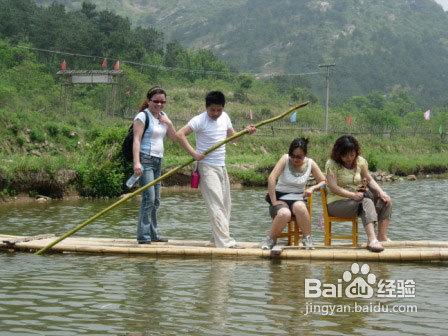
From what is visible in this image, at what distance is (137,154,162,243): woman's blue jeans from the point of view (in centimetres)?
941

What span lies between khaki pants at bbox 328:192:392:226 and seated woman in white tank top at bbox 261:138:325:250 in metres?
0.31

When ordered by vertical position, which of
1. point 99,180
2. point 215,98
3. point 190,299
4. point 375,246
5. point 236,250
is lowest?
point 190,299

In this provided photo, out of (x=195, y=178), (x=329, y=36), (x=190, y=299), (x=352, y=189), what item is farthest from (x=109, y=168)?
(x=329, y=36)

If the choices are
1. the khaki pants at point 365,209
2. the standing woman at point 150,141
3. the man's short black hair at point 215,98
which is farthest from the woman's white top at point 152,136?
the khaki pants at point 365,209

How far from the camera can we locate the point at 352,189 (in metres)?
9.12

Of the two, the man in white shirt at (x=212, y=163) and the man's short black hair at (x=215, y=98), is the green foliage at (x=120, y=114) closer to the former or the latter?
the man in white shirt at (x=212, y=163)

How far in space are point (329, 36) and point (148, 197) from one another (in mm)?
137311

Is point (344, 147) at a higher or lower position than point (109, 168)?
higher

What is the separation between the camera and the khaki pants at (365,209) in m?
8.92

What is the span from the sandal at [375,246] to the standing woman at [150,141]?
2587mm

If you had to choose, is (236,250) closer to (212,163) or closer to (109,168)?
(212,163)

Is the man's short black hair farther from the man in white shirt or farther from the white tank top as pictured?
the white tank top

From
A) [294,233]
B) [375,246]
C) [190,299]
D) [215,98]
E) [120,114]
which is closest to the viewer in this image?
[190,299]

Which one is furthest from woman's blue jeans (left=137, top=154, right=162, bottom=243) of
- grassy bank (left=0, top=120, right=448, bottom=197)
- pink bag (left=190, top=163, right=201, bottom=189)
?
grassy bank (left=0, top=120, right=448, bottom=197)
